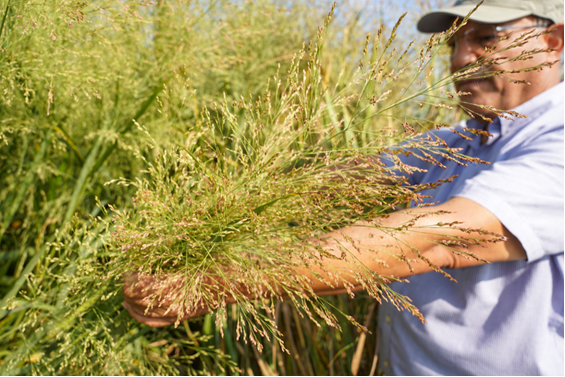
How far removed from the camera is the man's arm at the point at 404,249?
779 mm

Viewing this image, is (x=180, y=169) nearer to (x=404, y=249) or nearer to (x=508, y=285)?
(x=404, y=249)

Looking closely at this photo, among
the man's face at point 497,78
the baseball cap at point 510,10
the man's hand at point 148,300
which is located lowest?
the man's hand at point 148,300

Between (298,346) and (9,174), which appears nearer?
(9,174)

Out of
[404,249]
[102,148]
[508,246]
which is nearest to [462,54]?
[508,246]

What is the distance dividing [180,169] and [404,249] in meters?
0.52

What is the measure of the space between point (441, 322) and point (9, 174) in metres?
1.58

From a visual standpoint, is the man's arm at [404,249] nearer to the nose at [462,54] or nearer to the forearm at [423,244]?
the forearm at [423,244]

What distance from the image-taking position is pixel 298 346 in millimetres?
1574

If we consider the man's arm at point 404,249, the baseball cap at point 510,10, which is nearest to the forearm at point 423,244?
the man's arm at point 404,249

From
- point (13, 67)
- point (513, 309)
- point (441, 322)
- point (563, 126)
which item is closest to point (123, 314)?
point (13, 67)

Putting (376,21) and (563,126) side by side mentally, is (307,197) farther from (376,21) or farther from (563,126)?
(376,21)

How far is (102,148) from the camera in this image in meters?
1.18

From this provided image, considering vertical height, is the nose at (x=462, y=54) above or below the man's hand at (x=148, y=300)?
above

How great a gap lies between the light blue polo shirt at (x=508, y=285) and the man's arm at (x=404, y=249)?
0.04 m
